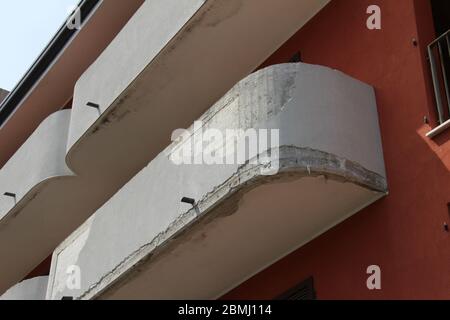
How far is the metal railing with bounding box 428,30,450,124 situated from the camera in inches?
351

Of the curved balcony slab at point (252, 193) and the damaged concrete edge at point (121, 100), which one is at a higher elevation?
the damaged concrete edge at point (121, 100)

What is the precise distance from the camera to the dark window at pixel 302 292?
9312mm

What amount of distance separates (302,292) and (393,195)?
4.79 feet

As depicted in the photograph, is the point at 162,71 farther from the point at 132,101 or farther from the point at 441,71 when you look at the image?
the point at 441,71

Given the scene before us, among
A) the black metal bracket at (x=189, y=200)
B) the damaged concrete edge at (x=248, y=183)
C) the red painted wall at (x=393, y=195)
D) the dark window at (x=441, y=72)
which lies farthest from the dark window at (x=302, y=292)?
the dark window at (x=441, y=72)

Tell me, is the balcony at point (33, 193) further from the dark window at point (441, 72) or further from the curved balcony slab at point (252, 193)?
the dark window at point (441, 72)

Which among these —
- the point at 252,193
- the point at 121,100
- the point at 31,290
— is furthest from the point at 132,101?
the point at 252,193

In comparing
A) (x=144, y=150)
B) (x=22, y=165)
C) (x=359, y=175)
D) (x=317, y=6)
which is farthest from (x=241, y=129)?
(x=22, y=165)

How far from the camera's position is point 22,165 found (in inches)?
610

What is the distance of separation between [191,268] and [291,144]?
86.5 inches

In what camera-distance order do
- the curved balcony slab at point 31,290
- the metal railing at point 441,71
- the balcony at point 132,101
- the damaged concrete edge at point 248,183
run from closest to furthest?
the damaged concrete edge at point 248,183, the metal railing at point 441,71, the balcony at point 132,101, the curved balcony slab at point 31,290

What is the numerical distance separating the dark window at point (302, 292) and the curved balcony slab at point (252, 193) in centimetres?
47

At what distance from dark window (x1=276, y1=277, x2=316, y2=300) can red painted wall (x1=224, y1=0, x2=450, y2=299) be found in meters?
0.08

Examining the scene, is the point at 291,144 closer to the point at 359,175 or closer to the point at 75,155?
the point at 359,175
